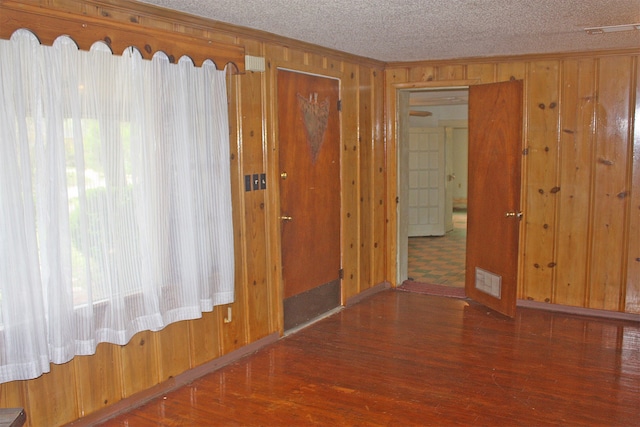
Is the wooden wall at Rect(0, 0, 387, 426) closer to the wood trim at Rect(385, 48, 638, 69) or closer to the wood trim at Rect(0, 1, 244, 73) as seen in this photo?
the wood trim at Rect(0, 1, 244, 73)

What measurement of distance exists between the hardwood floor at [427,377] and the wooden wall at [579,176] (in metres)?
0.39

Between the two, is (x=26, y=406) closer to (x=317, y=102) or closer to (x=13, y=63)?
(x=13, y=63)

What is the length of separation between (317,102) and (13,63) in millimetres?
2630

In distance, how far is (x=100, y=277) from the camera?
2885mm

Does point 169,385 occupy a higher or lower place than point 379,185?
lower

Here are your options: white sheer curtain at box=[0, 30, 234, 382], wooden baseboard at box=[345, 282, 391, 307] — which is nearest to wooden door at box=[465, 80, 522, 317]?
wooden baseboard at box=[345, 282, 391, 307]

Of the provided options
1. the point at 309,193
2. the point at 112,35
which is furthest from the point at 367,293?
the point at 112,35

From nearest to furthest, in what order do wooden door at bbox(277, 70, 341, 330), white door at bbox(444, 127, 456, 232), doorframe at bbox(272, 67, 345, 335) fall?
doorframe at bbox(272, 67, 345, 335), wooden door at bbox(277, 70, 341, 330), white door at bbox(444, 127, 456, 232)

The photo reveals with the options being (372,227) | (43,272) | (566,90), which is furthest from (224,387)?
(566,90)

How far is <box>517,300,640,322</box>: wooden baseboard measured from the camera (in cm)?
484

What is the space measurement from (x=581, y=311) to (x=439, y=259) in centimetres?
245

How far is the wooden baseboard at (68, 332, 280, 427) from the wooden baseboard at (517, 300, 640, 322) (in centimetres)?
254

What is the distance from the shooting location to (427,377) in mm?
3617

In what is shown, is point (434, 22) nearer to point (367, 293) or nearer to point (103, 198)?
point (103, 198)
